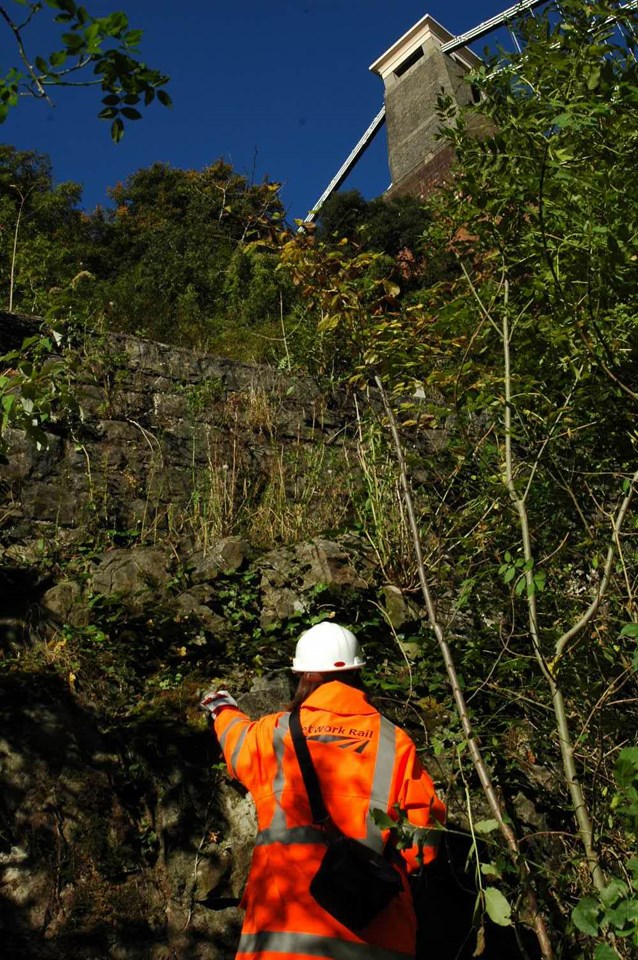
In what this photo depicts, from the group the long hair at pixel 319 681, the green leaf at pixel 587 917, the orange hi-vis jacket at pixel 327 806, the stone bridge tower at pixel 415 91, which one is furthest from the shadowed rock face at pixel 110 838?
the stone bridge tower at pixel 415 91

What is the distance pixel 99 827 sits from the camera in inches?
124

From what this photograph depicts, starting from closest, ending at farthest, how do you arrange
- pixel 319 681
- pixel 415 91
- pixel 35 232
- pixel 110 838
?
pixel 319 681
pixel 110 838
pixel 35 232
pixel 415 91

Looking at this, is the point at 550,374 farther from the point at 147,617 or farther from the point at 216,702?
the point at 147,617

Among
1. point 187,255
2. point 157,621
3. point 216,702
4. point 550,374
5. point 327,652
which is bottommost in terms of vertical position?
point 216,702

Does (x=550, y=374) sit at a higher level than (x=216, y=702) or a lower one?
higher

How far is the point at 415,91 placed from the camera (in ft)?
122

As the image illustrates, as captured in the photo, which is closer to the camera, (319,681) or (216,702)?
(319,681)

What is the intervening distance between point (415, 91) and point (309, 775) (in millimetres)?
39434

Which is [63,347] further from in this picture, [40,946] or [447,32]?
[447,32]

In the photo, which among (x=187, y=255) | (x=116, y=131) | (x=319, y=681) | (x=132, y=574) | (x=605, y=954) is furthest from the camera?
(x=187, y=255)

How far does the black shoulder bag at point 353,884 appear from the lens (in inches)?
86.8

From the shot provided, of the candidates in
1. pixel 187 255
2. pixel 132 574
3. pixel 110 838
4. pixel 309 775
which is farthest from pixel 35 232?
pixel 309 775

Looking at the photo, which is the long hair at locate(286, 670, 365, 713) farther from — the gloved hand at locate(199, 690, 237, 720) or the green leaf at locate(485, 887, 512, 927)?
the green leaf at locate(485, 887, 512, 927)

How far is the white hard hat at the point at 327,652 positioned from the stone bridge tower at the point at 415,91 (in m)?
29.7
